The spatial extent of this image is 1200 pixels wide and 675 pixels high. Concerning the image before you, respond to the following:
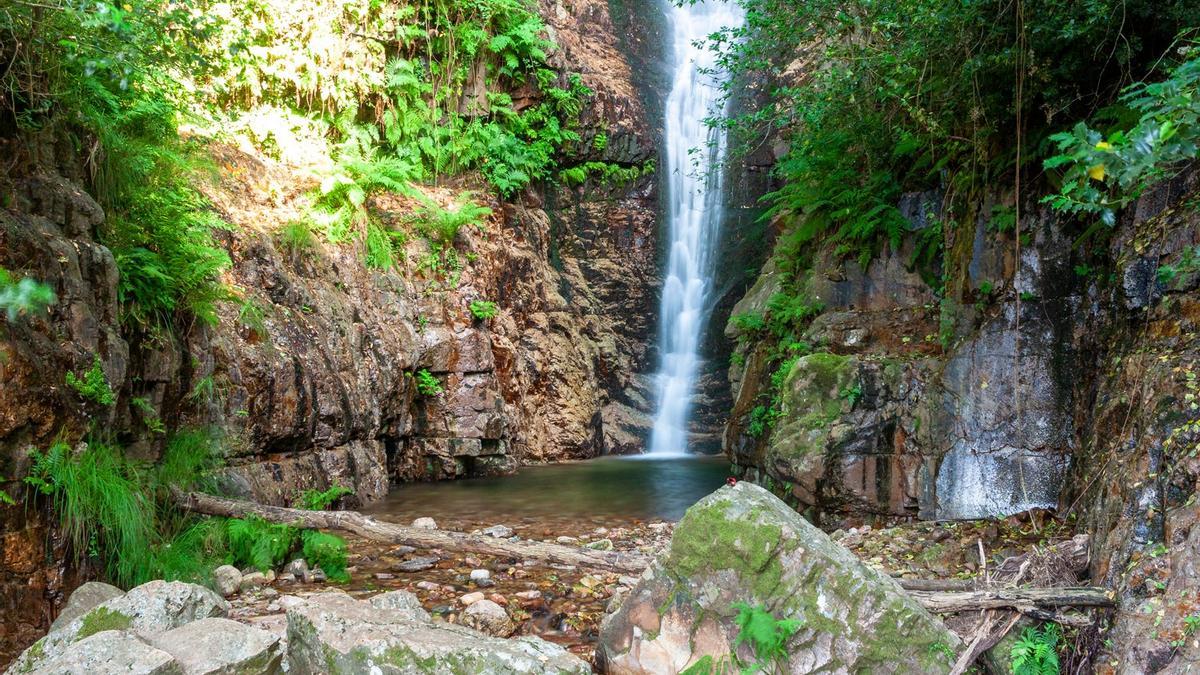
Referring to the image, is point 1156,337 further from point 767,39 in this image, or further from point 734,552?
point 767,39

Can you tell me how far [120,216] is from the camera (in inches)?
199

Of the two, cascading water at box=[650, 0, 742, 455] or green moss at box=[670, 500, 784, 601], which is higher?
cascading water at box=[650, 0, 742, 455]

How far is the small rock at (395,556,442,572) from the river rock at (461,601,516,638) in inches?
47.3

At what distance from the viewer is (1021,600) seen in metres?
3.13

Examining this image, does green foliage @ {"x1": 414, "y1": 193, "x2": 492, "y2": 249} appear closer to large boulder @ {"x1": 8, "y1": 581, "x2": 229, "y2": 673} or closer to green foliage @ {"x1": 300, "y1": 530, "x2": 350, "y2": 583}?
green foliage @ {"x1": 300, "y1": 530, "x2": 350, "y2": 583}

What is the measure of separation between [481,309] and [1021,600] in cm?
905

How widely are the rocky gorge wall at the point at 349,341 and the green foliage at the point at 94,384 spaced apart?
75 mm

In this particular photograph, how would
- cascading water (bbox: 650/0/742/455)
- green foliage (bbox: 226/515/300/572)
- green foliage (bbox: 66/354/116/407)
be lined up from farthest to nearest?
cascading water (bbox: 650/0/742/455) → green foliage (bbox: 226/515/300/572) → green foliage (bbox: 66/354/116/407)

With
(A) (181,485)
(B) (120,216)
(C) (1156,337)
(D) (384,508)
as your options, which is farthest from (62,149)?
(C) (1156,337)

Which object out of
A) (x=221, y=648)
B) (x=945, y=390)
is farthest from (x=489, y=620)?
(x=945, y=390)

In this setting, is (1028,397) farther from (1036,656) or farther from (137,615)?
(137,615)

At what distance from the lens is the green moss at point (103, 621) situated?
9.29ft

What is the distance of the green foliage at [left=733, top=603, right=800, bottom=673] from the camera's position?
111 inches

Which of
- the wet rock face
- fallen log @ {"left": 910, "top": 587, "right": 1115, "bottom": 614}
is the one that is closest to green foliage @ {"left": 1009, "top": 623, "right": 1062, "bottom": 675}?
fallen log @ {"left": 910, "top": 587, "right": 1115, "bottom": 614}
